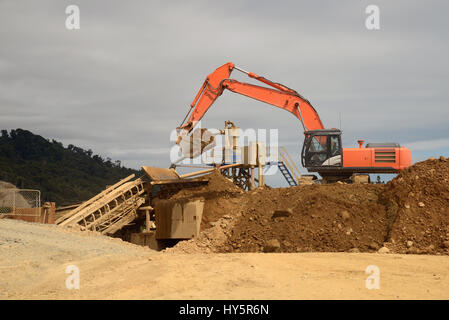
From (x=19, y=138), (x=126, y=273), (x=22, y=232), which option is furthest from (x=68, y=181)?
(x=126, y=273)

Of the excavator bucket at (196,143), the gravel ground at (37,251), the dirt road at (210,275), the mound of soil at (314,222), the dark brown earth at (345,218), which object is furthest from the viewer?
the excavator bucket at (196,143)

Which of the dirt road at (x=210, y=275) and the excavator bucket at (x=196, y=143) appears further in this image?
the excavator bucket at (x=196, y=143)

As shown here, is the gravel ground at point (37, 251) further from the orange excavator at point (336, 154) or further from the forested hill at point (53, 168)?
the forested hill at point (53, 168)

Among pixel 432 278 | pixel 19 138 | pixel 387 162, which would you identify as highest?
pixel 19 138

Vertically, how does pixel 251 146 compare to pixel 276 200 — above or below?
above

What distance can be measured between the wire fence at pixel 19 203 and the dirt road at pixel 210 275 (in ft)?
20.0

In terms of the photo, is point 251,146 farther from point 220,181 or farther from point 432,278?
point 432,278

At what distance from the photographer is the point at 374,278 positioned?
7926 mm

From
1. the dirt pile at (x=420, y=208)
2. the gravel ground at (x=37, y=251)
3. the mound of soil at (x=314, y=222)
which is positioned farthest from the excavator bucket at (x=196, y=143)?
the dirt pile at (x=420, y=208)

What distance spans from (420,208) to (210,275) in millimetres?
6968

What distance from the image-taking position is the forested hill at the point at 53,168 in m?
41.2

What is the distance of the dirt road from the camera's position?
275 inches

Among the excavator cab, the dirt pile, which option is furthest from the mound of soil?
the excavator cab

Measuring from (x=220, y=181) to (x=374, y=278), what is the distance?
10.1 m
